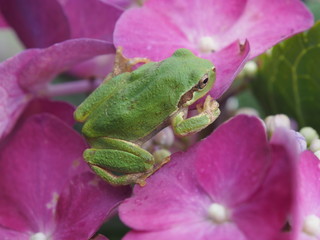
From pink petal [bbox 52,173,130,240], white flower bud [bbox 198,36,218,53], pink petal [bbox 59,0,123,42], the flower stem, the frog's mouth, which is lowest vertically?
the flower stem

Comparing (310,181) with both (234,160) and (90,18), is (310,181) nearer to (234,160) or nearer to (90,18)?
(234,160)

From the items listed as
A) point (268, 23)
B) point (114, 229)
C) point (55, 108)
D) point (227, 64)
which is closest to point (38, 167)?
point (55, 108)

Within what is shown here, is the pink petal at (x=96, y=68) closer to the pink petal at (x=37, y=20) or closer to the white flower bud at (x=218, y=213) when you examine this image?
the pink petal at (x=37, y=20)

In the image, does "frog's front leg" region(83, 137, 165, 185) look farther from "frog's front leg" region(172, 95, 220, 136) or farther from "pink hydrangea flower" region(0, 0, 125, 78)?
"pink hydrangea flower" region(0, 0, 125, 78)

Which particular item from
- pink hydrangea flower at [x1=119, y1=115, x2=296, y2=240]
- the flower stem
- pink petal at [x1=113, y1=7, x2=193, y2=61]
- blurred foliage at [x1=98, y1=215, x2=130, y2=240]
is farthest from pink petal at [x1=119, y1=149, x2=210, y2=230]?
the flower stem

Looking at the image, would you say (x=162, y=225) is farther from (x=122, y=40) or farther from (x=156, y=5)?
(x=156, y=5)

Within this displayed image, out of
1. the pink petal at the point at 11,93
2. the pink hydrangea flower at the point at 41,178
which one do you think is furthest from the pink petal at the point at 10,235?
the pink petal at the point at 11,93
